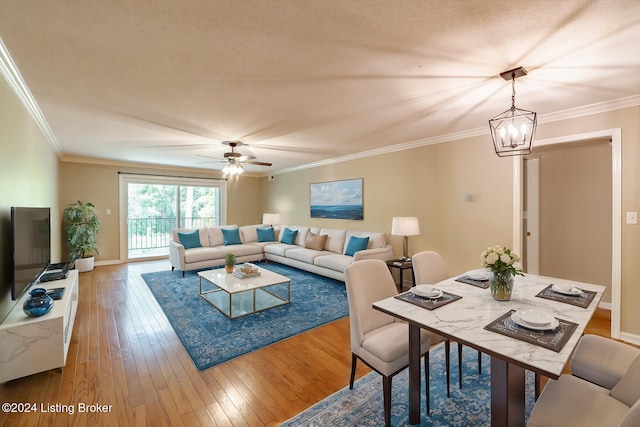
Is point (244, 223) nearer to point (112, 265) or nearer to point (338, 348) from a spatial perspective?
point (112, 265)

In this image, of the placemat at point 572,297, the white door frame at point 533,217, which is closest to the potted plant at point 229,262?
the placemat at point 572,297

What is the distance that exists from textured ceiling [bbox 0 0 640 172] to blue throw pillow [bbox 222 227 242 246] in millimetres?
3266

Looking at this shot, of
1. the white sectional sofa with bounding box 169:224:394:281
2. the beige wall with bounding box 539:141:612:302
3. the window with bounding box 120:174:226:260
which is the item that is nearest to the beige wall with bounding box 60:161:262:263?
the window with bounding box 120:174:226:260

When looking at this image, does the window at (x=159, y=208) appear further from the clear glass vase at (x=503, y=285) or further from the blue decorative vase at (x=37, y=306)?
the clear glass vase at (x=503, y=285)

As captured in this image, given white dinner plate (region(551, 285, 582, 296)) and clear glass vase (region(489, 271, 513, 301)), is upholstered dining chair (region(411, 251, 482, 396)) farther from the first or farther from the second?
white dinner plate (region(551, 285, 582, 296))

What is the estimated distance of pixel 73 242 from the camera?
207 inches

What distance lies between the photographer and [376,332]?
1.95m

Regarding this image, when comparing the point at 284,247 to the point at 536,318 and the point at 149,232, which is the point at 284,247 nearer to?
the point at 149,232

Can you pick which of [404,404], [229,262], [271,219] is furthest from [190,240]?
[404,404]

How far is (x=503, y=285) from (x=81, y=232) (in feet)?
22.1

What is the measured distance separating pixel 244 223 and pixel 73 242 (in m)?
3.92

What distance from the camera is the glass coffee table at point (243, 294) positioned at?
343 centimetres

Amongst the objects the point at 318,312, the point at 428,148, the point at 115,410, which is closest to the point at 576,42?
the point at 428,148

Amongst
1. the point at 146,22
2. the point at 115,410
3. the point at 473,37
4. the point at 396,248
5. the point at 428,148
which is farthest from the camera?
the point at 396,248
